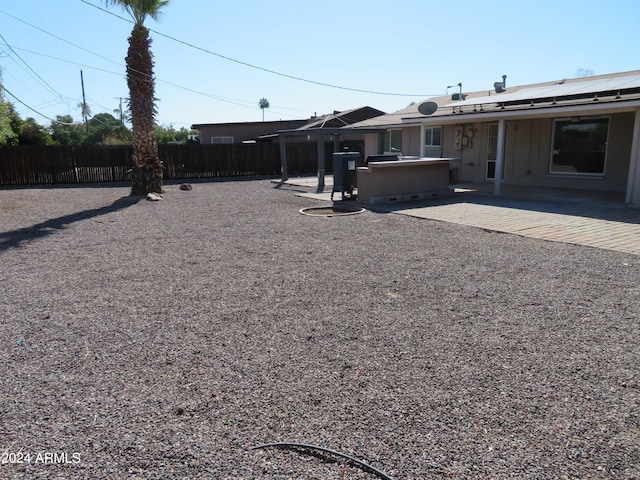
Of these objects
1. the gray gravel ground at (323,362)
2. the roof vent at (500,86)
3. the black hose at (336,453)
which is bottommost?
the black hose at (336,453)

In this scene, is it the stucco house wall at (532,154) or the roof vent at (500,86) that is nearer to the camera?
the stucco house wall at (532,154)

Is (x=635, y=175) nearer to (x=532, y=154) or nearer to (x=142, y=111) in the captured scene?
(x=532, y=154)

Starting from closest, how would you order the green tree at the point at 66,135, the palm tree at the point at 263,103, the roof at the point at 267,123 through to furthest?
the roof at the point at 267,123 < the green tree at the point at 66,135 < the palm tree at the point at 263,103

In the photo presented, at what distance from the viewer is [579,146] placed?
14648 millimetres

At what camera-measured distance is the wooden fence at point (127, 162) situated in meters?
20.6

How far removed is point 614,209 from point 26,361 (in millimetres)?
11721

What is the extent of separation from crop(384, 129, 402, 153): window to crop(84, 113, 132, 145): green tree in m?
27.4

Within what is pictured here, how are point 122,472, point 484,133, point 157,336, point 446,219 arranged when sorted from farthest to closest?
point 484,133
point 446,219
point 157,336
point 122,472

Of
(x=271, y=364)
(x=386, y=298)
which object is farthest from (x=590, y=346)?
(x=271, y=364)

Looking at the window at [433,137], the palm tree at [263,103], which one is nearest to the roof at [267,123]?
the window at [433,137]

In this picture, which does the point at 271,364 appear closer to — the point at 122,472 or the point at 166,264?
the point at 122,472

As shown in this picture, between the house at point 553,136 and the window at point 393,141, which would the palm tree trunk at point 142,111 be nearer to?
the house at point 553,136

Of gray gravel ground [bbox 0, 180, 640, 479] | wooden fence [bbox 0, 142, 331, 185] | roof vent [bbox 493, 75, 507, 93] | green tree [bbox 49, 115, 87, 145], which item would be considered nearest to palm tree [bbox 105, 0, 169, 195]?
wooden fence [bbox 0, 142, 331, 185]

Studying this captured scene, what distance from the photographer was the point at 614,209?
1095 centimetres
